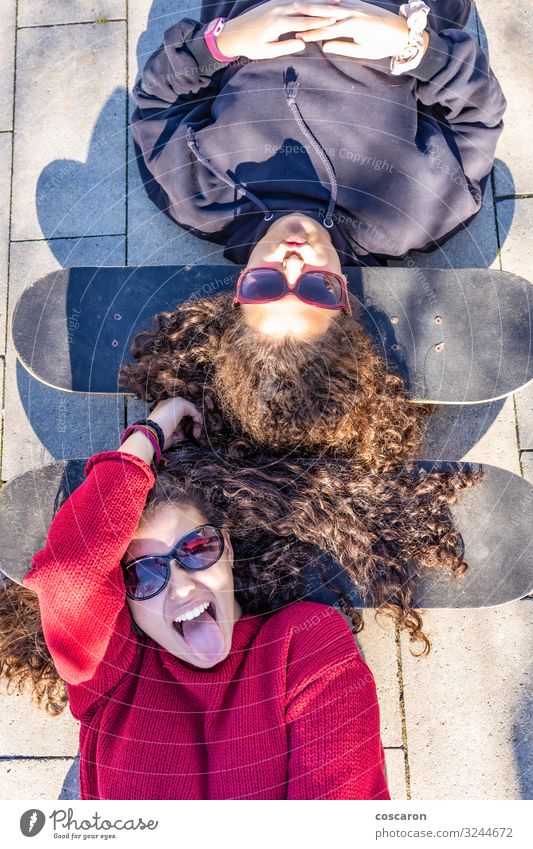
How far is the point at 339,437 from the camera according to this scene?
7.68ft

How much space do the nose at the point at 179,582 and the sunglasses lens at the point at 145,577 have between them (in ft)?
0.10

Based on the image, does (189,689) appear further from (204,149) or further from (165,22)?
→ (165,22)

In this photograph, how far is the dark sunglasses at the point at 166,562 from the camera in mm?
2205

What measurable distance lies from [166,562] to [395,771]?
1.71 m

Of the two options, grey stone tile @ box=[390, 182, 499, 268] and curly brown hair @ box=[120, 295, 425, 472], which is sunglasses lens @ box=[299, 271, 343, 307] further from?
grey stone tile @ box=[390, 182, 499, 268]

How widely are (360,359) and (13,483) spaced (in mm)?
1664

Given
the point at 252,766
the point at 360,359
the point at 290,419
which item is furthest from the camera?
the point at 360,359

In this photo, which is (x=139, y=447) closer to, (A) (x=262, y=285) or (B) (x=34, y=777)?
(A) (x=262, y=285)

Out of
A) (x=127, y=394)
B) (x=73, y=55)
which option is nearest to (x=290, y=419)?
(x=127, y=394)

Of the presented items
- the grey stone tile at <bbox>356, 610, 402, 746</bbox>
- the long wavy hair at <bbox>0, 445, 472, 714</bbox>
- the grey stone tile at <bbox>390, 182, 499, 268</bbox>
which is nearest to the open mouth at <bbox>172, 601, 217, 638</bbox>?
the long wavy hair at <bbox>0, 445, 472, 714</bbox>

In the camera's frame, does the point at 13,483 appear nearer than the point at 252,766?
No

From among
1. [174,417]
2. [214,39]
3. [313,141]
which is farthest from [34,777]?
[214,39]

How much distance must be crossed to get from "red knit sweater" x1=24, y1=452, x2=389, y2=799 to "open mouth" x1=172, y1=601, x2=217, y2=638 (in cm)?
17

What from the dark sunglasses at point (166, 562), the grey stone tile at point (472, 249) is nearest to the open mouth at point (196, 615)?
the dark sunglasses at point (166, 562)
